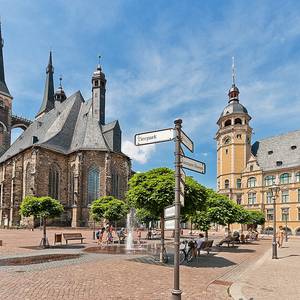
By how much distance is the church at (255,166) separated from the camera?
2500 inches

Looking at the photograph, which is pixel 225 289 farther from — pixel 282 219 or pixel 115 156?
pixel 282 219

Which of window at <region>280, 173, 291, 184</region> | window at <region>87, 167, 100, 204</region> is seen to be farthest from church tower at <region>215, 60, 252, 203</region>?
window at <region>87, 167, 100, 204</region>

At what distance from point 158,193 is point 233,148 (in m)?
58.6

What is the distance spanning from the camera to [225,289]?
382 inches


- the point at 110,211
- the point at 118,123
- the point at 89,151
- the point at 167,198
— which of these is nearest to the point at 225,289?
the point at 167,198

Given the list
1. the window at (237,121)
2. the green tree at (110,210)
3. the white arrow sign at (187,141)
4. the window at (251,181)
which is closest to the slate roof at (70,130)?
the green tree at (110,210)

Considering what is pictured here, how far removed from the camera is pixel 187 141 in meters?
7.25

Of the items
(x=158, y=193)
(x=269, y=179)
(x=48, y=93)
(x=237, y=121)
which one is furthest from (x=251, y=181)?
(x=48, y=93)

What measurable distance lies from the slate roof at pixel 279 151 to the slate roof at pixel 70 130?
104 ft

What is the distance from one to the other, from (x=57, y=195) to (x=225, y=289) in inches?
1985

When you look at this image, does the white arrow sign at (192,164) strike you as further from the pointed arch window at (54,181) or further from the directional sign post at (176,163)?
the pointed arch window at (54,181)

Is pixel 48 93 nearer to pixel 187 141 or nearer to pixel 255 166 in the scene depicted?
pixel 255 166

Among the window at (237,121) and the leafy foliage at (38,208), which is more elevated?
the window at (237,121)

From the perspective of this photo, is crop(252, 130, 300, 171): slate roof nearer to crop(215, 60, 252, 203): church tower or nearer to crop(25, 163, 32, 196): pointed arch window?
crop(215, 60, 252, 203): church tower
